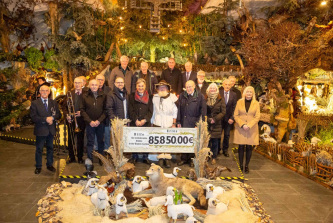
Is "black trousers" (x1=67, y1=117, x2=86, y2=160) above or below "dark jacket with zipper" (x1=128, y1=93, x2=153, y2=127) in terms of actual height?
below

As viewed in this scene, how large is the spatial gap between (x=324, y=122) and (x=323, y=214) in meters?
4.57

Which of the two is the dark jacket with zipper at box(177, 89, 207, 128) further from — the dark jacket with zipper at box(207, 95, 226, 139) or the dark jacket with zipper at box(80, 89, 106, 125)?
the dark jacket with zipper at box(80, 89, 106, 125)

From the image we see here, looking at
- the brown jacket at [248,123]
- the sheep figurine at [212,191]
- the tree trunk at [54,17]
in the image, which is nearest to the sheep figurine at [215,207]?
the sheep figurine at [212,191]

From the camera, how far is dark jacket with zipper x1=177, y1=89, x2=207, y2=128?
20.2 ft

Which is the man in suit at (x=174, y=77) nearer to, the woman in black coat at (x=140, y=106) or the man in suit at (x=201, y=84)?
the man in suit at (x=201, y=84)

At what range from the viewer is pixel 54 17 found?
1329cm


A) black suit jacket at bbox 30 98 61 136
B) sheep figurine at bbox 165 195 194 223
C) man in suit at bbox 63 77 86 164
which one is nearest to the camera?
sheep figurine at bbox 165 195 194 223

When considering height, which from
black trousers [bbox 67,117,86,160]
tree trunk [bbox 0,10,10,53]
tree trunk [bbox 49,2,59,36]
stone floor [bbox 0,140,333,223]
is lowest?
stone floor [bbox 0,140,333,223]

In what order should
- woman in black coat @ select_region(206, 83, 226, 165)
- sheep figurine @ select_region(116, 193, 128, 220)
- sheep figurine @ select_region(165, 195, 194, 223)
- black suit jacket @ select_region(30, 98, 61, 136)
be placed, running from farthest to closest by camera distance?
woman in black coat @ select_region(206, 83, 226, 165)
black suit jacket @ select_region(30, 98, 61, 136)
sheep figurine @ select_region(116, 193, 128, 220)
sheep figurine @ select_region(165, 195, 194, 223)

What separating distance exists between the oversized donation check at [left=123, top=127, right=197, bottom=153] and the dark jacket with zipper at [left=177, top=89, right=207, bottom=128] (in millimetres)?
728

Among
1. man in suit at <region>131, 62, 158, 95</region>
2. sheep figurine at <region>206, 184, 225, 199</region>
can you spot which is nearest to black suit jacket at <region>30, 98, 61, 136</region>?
man in suit at <region>131, 62, 158, 95</region>

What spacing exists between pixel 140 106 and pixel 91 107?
1.01 metres

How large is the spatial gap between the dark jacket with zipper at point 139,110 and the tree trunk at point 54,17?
8750 mm

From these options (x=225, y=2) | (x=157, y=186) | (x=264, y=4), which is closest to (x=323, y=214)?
(x=157, y=186)
